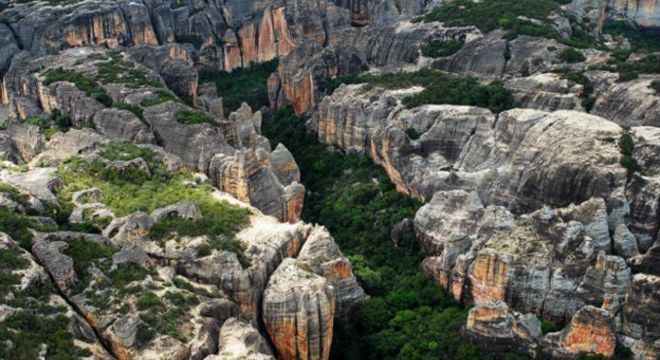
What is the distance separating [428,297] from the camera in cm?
4406

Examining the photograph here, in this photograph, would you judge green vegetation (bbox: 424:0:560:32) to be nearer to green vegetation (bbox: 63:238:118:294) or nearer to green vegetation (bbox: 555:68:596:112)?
green vegetation (bbox: 555:68:596:112)

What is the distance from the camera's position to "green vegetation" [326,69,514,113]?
188ft

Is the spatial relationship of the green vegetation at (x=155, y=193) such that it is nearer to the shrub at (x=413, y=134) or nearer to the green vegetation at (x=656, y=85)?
the shrub at (x=413, y=134)

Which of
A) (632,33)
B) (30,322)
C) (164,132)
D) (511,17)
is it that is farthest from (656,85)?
(30,322)

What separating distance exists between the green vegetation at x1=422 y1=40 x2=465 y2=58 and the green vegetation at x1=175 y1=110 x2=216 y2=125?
20242mm

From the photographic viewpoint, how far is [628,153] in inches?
1729

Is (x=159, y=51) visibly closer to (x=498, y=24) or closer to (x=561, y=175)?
(x=498, y=24)

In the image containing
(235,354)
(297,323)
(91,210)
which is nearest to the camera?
(235,354)

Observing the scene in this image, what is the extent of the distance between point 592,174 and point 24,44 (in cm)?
5096

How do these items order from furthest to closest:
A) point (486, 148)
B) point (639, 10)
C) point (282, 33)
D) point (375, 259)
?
point (639, 10)
point (282, 33)
point (486, 148)
point (375, 259)

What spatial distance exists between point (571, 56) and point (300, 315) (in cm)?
3223

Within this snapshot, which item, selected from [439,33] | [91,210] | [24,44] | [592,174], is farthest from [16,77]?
[592,174]

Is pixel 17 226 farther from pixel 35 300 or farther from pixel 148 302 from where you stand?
pixel 148 302

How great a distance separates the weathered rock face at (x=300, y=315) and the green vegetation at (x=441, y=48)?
34.1 metres
